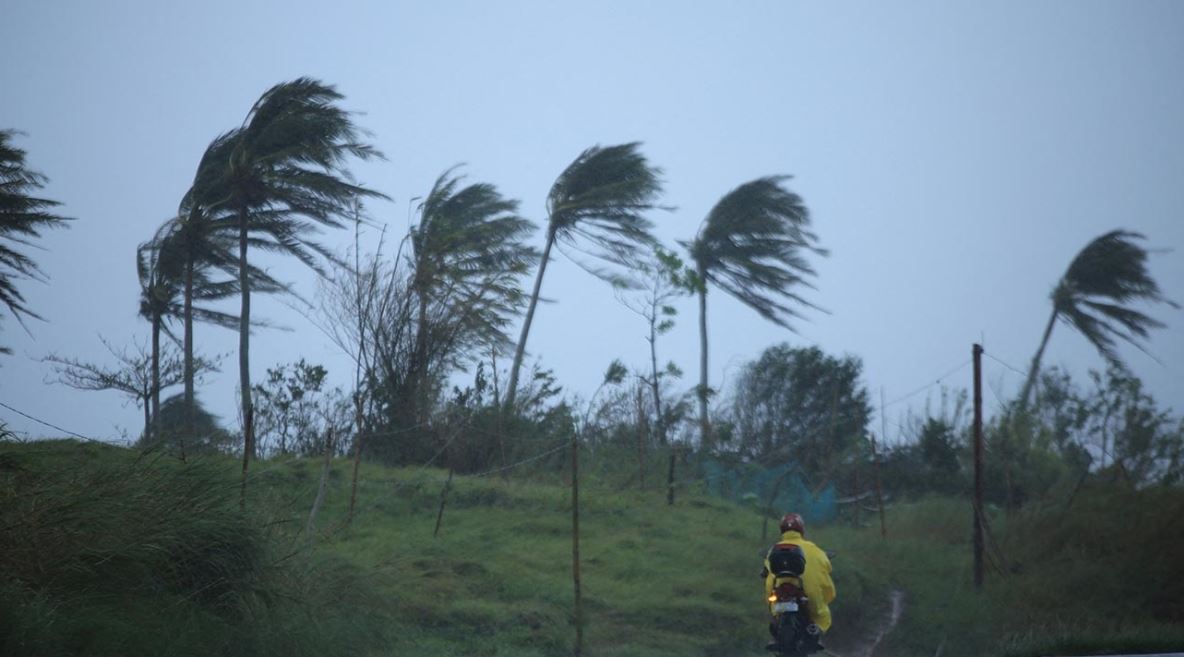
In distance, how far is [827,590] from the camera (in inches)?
422

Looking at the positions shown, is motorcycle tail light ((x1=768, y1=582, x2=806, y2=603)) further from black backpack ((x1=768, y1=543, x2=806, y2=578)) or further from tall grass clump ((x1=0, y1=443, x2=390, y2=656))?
tall grass clump ((x1=0, y1=443, x2=390, y2=656))

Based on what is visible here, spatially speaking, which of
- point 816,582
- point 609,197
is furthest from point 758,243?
point 816,582

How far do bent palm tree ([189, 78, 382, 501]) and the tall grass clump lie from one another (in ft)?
44.6

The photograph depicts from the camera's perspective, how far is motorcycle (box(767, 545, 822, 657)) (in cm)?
1047

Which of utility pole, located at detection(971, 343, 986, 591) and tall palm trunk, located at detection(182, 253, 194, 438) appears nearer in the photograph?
utility pole, located at detection(971, 343, 986, 591)

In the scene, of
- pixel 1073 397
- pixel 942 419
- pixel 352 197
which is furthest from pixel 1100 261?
pixel 352 197

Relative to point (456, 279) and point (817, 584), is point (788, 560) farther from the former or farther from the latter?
point (456, 279)

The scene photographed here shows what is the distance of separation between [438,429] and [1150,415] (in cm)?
1711

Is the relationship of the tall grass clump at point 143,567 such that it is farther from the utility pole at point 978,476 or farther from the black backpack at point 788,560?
the utility pole at point 978,476

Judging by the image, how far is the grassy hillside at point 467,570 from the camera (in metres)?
8.69

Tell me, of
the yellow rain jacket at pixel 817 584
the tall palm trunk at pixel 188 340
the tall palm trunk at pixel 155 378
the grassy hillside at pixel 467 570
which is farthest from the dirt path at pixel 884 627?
the tall palm trunk at pixel 188 340

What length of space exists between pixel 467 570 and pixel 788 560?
649 centimetres

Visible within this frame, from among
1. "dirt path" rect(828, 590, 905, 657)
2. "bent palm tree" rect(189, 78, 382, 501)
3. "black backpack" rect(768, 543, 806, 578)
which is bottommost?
"dirt path" rect(828, 590, 905, 657)

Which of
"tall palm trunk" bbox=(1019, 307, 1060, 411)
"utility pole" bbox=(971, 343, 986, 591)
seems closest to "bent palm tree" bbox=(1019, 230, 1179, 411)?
"tall palm trunk" bbox=(1019, 307, 1060, 411)
